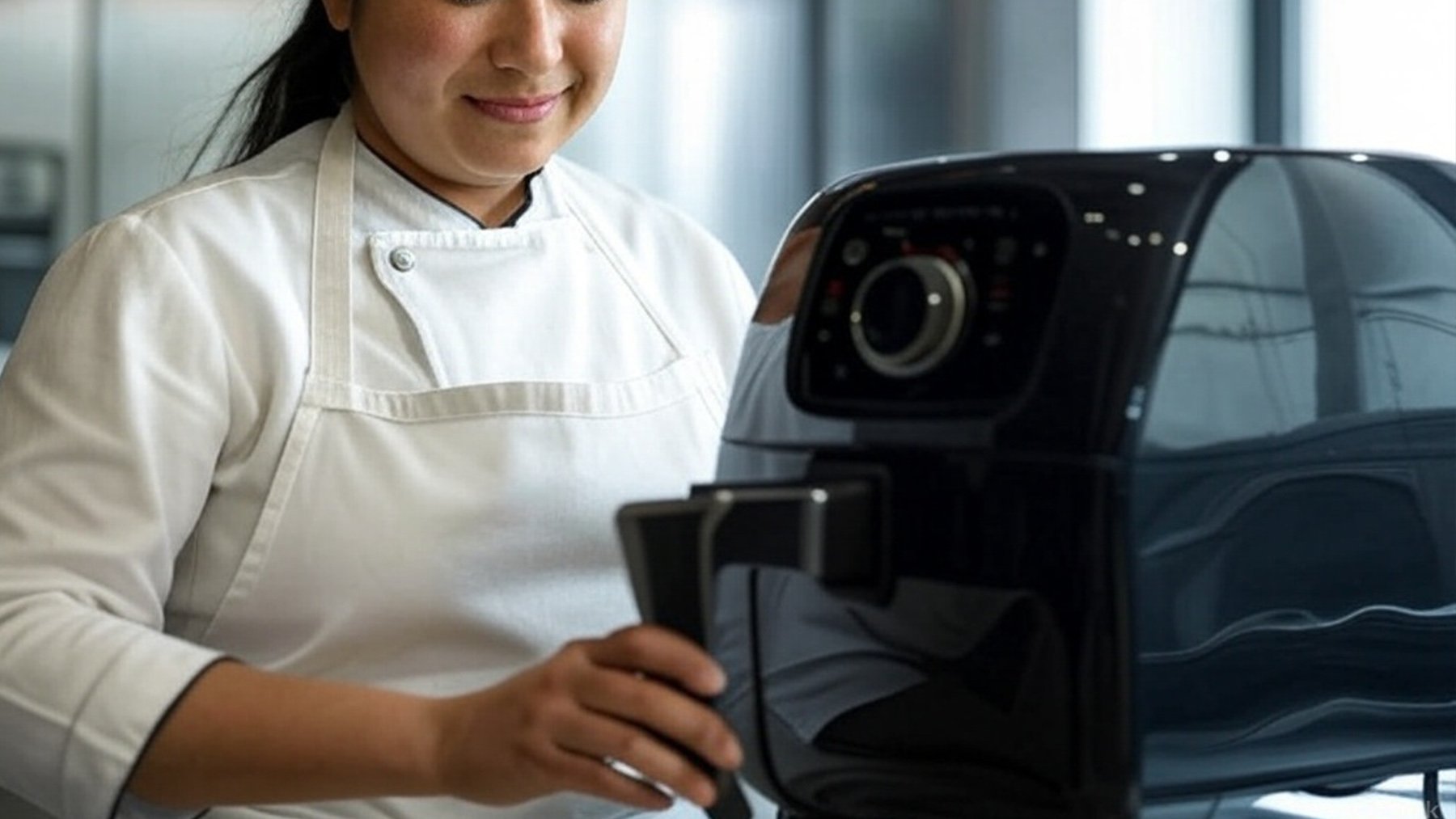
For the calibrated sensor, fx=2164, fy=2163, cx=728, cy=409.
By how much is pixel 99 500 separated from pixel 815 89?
8.99ft

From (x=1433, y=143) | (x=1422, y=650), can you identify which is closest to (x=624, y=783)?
(x=1422, y=650)

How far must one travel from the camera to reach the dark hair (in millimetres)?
1034

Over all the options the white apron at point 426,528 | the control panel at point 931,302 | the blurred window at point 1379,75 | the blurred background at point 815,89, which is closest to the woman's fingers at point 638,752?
the control panel at point 931,302

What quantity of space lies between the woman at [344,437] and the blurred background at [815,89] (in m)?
1.38

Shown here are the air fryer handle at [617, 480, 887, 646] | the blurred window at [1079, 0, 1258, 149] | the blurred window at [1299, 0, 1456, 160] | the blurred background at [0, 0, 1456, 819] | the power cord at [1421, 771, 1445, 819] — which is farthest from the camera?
the blurred window at [1079, 0, 1258, 149]

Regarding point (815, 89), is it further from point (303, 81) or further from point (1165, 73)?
point (303, 81)

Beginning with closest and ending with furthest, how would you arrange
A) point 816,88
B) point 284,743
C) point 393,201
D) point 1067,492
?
point 1067,492 → point 284,743 → point 393,201 → point 816,88

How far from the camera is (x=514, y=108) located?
929 millimetres

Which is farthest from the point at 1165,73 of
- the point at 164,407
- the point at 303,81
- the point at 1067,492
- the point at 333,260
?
the point at 1067,492

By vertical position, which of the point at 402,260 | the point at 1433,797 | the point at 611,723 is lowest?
the point at 1433,797

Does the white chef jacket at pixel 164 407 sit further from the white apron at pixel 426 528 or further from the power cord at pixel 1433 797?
the power cord at pixel 1433 797

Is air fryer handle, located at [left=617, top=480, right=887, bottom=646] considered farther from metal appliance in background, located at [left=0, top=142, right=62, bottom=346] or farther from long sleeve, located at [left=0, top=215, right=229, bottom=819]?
metal appliance in background, located at [left=0, top=142, right=62, bottom=346]

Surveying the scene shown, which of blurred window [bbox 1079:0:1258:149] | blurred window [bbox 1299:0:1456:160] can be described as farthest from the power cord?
blurred window [bbox 1079:0:1258:149]

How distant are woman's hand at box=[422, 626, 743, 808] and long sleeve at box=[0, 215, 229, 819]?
0.48ft
